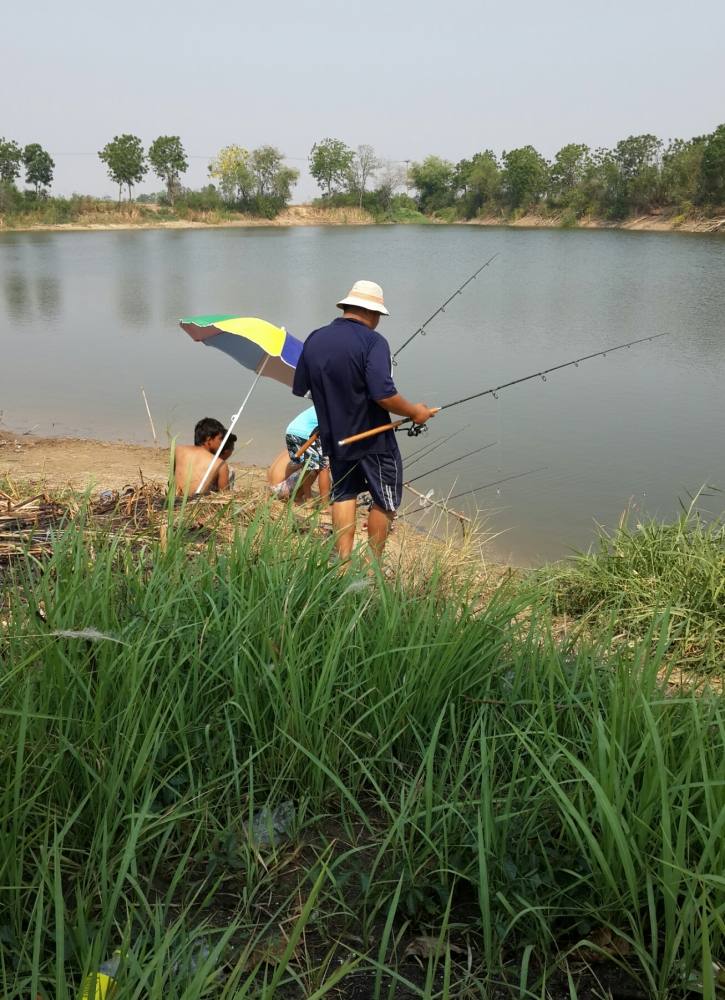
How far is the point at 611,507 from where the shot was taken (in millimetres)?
6898

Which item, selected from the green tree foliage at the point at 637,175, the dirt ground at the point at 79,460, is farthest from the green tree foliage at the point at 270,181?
the dirt ground at the point at 79,460

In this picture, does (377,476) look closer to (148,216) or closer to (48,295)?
(48,295)

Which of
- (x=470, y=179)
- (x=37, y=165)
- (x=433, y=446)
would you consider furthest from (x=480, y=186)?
(x=433, y=446)

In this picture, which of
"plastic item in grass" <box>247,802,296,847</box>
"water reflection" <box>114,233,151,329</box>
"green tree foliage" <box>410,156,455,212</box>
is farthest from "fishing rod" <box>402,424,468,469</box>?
"green tree foliage" <box>410,156,455,212</box>

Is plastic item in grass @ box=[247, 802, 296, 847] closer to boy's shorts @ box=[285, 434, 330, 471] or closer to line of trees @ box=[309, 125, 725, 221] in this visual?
boy's shorts @ box=[285, 434, 330, 471]

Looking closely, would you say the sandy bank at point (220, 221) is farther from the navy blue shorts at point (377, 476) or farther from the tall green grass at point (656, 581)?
the tall green grass at point (656, 581)

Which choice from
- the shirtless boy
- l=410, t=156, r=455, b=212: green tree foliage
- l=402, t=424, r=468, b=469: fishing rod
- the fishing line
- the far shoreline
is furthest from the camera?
l=410, t=156, r=455, b=212: green tree foliage

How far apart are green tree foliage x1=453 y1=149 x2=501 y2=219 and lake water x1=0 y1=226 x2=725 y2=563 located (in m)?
52.0

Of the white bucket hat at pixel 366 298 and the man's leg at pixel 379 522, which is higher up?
the white bucket hat at pixel 366 298

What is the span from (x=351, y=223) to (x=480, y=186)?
42.5 feet

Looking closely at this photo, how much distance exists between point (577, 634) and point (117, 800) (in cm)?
138

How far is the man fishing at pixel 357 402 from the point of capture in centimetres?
429

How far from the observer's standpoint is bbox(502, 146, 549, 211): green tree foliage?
7006 centimetres

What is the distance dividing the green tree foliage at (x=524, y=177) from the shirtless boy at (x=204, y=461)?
69173 millimetres
